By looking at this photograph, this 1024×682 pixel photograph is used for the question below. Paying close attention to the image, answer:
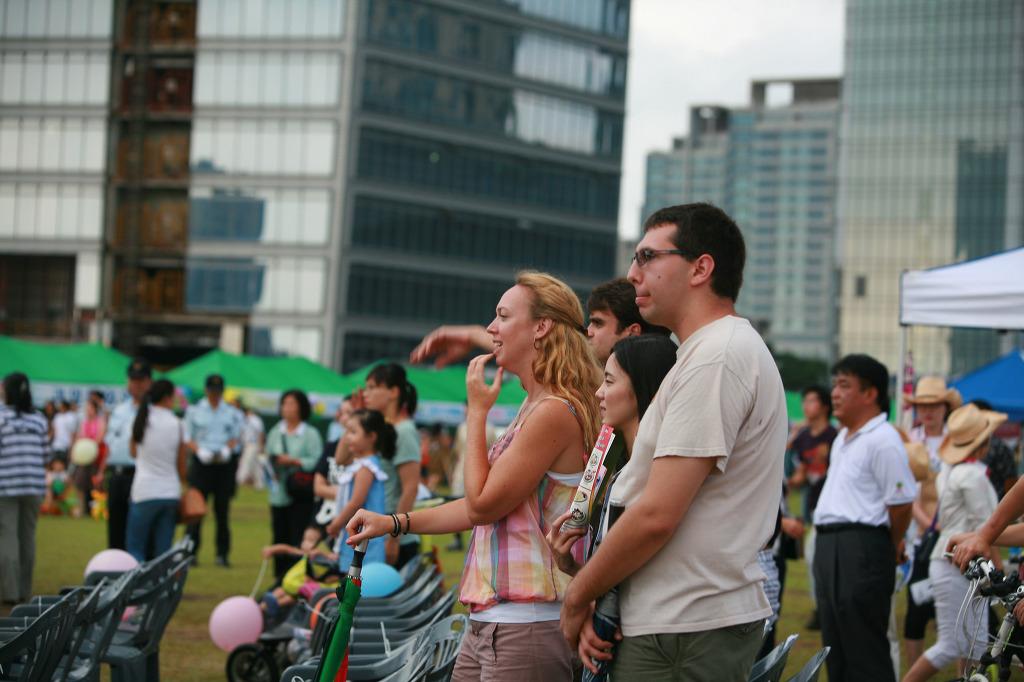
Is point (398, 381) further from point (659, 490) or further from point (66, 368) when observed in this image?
point (66, 368)

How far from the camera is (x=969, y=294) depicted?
917cm

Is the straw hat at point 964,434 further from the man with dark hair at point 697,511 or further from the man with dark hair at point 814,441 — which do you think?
the man with dark hair at point 697,511

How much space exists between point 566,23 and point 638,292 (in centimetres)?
8097

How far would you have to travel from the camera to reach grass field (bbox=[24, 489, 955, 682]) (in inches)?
398

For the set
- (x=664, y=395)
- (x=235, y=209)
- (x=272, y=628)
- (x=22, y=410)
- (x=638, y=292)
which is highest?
(x=235, y=209)

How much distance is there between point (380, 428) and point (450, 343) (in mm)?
3282

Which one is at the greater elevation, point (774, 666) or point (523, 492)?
point (523, 492)

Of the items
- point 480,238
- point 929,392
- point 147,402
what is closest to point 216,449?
point 147,402

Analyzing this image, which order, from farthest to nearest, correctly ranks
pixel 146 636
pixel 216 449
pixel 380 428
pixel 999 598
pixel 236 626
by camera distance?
pixel 216 449
pixel 236 626
pixel 380 428
pixel 146 636
pixel 999 598

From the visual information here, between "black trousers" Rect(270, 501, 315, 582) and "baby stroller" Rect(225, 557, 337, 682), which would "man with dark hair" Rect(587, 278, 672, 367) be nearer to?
"baby stroller" Rect(225, 557, 337, 682)

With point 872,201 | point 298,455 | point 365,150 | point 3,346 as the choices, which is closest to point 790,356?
point 872,201

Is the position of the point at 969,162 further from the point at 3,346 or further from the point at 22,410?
the point at 22,410

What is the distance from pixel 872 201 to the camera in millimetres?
139375

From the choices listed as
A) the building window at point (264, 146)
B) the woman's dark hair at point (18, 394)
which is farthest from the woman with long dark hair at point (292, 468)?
the building window at point (264, 146)
